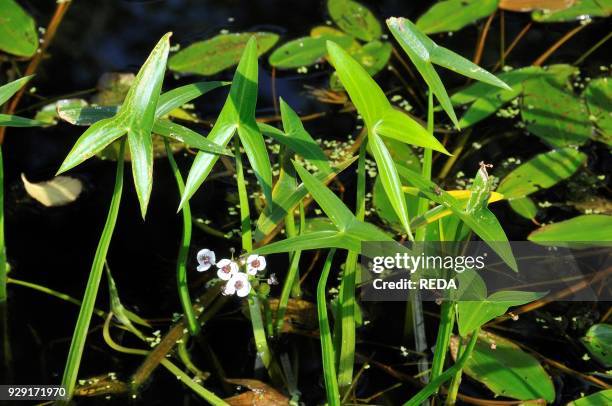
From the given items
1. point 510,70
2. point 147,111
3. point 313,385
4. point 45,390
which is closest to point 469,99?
point 510,70

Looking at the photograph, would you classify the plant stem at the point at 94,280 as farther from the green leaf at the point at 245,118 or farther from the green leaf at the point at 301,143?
the green leaf at the point at 301,143

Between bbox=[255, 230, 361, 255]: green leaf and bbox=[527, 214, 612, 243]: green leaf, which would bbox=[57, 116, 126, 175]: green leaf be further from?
bbox=[527, 214, 612, 243]: green leaf

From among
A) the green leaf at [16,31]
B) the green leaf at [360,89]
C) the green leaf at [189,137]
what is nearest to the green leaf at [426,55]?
the green leaf at [360,89]

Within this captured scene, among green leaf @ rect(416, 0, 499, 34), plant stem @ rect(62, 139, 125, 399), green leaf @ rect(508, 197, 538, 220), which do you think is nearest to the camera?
plant stem @ rect(62, 139, 125, 399)

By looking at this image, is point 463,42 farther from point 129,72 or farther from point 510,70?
point 129,72

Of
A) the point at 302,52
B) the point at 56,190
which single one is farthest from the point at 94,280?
the point at 302,52

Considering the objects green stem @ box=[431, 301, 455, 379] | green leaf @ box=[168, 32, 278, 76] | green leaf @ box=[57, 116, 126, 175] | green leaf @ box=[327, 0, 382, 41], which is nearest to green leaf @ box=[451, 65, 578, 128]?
green leaf @ box=[327, 0, 382, 41]

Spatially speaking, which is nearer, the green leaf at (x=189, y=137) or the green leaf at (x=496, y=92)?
the green leaf at (x=189, y=137)
